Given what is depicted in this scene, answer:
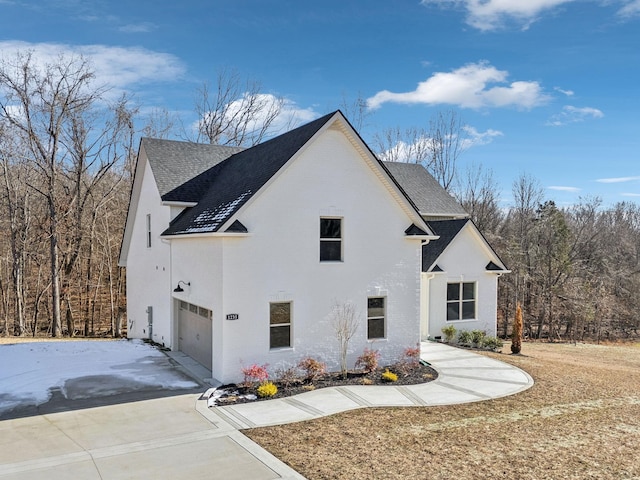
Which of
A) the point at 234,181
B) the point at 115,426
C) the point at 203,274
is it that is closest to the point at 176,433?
the point at 115,426

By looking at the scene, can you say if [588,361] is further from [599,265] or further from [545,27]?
[599,265]

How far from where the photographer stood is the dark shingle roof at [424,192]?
83.0ft

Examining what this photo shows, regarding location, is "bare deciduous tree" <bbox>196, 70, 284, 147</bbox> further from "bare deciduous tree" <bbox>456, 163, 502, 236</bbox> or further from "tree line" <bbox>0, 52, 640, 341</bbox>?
"bare deciduous tree" <bbox>456, 163, 502, 236</bbox>

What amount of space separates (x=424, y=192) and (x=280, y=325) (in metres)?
14.9

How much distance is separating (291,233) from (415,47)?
1329 centimetres

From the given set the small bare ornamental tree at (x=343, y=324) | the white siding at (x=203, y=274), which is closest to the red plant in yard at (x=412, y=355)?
the small bare ornamental tree at (x=343, y=324)

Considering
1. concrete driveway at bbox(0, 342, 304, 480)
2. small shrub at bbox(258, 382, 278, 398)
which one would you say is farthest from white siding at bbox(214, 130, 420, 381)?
concrete driveway at bbox(0, 342, 304, 480)

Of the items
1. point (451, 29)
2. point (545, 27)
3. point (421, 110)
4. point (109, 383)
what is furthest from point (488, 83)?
point (109, 383)

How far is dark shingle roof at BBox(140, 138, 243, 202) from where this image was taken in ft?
60.1

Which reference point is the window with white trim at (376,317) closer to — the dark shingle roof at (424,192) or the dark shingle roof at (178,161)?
the dark shingle roof at (178,161)

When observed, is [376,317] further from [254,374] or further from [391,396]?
[254,374]

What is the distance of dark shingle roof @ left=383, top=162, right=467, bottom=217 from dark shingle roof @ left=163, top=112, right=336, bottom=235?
1011 centimetres

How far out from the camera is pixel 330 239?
14.9m

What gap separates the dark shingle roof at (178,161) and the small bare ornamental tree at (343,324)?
723 centimetres
